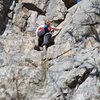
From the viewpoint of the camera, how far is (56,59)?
15.0m

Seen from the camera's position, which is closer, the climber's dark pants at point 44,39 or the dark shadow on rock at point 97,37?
the dark shadow on rock at point 97,37

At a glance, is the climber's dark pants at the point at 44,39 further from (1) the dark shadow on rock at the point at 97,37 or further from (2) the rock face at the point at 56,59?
(1) the dark shadow on rock at the point at 97,37

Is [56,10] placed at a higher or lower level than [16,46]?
higher

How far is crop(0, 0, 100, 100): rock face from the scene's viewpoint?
43.3 ft

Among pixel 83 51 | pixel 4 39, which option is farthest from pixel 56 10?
pixel 83 51

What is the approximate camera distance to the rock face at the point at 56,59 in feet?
43.3

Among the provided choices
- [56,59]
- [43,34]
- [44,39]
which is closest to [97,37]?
[56,59]

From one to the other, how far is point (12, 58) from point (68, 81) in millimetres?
3556

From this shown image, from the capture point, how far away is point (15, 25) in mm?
18344

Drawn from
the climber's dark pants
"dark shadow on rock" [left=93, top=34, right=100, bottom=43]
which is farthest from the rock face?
the climber's dark pants

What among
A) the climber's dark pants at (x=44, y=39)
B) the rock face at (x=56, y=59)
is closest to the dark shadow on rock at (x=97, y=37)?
the rock face at (x=56, y=59)

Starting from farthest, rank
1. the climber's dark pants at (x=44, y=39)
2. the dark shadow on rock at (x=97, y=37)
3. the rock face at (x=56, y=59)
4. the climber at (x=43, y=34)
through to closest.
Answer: the climber at (x=43, y=34) → the climber's dark pants at (x=44, y=39) → the dark shadow on rock at (x=97, y=37) → the rock face at (x=56, y=59)

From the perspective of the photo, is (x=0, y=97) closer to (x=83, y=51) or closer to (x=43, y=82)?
(x=43, y=82)

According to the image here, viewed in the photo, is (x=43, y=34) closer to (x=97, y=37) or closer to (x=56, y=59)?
(x=56, y=59)
